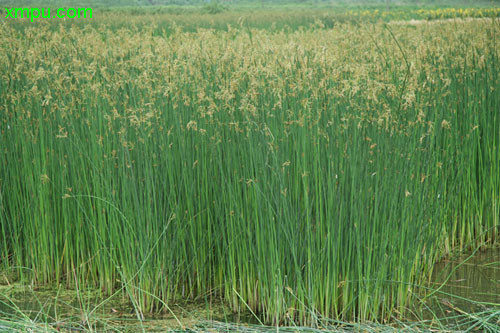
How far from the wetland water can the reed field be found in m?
0.08

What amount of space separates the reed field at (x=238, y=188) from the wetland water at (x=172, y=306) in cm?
8

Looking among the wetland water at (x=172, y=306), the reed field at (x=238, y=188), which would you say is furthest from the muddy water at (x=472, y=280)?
the reed field at (x=238, y=188)

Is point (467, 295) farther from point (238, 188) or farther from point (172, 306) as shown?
point (172, 306)

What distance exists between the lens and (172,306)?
2.96 metres

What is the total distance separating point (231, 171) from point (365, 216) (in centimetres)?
69

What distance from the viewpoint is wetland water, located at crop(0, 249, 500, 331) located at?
2.76m

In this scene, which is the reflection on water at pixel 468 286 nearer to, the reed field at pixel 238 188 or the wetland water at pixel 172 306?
the wetland water at pixel 172 306

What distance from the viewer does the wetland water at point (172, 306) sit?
2.76 m

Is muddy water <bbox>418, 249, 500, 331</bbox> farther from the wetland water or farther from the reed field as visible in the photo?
the reed field

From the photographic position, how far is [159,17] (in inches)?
465

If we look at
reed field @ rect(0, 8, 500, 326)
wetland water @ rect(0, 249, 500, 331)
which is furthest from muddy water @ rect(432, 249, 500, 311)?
reed field @ rect(0, 8, 500, 326)

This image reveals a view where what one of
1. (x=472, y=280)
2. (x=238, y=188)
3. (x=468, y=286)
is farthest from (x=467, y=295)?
(x=238, y=188)

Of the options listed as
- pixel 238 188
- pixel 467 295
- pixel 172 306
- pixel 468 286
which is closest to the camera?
pixel 238 188

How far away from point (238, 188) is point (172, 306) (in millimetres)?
727
